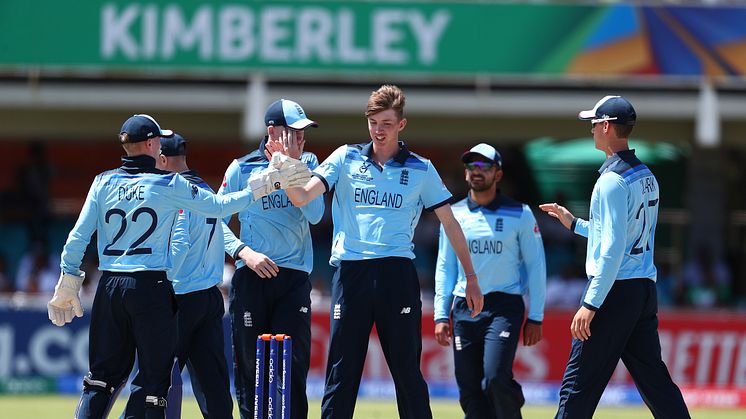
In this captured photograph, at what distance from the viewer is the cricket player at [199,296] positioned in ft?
27.4

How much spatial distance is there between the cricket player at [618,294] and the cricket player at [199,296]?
232 centimetres

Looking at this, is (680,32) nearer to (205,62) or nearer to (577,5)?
(577,5)

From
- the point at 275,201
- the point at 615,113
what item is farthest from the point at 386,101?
the point at 615,113

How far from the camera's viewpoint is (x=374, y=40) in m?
18.9

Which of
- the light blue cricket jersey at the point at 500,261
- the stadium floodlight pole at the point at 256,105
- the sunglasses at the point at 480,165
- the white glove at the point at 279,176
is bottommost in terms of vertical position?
the light blue cricket jersey at the point at 500,261

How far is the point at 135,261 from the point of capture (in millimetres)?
7727

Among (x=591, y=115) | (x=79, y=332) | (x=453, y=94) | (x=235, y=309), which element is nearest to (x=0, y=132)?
(x=79, y=332)

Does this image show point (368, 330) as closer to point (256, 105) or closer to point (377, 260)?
point (377, 260)

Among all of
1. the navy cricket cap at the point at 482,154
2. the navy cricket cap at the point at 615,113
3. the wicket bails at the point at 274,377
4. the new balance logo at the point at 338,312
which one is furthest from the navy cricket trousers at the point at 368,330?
the navy cricket cap at the point at 482,154

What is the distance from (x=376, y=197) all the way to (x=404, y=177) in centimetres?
23

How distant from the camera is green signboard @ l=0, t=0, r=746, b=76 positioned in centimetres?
1867

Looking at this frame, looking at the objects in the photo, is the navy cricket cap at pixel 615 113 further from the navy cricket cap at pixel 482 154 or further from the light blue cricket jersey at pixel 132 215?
the light blue cricket jersey at pixel 132 215

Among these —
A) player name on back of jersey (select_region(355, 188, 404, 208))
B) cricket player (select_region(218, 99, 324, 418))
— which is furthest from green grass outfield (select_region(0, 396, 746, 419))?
player name on back of jersey (select_region(355, 188, 404, 208))

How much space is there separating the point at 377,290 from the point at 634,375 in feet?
5.67
